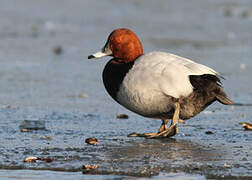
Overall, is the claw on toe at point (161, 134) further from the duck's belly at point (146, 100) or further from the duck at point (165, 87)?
the duck's belly at point (146, 100)

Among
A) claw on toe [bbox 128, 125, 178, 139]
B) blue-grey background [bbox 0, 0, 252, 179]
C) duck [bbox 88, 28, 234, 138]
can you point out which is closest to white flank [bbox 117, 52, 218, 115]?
duck [bbox 88, 28, 234, 138]

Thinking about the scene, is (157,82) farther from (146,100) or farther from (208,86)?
(208,86)

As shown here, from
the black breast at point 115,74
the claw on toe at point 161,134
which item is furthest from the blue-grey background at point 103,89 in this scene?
the black breast at point 115,74

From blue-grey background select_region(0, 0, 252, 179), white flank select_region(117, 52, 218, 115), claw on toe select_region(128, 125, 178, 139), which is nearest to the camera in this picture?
blue-grey background select_region(0, 0, 252, 179)

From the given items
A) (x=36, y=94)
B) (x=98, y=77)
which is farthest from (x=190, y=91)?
(x=98, y=77)

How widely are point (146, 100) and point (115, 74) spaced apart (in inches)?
14.7

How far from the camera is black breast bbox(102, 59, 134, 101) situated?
194 inches

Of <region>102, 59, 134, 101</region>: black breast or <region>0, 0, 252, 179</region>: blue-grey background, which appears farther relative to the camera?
<region>102, 59, 134, 101</region>: black breast

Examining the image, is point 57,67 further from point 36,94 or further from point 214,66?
point 214,66

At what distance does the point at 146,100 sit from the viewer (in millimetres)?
4793

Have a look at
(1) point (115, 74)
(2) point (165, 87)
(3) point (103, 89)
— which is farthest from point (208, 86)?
(3) point (103, 89)

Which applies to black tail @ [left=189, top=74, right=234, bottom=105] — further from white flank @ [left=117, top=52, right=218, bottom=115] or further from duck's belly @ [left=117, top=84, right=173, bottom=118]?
duck's belly @ [left=117, top=84, right=173, bottom=118]

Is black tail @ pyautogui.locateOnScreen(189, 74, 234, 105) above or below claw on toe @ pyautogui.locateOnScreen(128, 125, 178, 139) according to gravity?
above

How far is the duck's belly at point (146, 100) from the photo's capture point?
4.78 m
